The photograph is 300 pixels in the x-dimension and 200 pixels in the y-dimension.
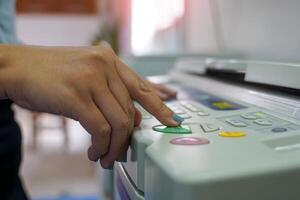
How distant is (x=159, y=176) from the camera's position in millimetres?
303

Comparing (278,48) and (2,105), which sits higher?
(278,48)

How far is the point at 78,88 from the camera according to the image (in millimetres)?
380

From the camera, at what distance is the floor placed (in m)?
2.48

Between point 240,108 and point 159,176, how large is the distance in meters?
0.24

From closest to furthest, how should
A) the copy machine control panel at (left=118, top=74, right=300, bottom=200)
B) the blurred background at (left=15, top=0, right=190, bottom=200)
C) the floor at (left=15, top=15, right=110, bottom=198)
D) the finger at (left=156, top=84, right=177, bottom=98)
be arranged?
the copy machine control panel at (left=118, top=74, right=300, bottom=200), the finger at (left=156, top=84, right=177, bottom=98), the blurred background at (left=15, top=0, right=190, bottom=200), the floor at (left=15, top=15, right=110, bottom=198)


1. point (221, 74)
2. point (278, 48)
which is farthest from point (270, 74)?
point (278, 48)

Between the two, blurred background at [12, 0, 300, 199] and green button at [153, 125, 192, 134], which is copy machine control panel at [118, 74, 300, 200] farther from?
blurred background at [12, 0, 300, 199]

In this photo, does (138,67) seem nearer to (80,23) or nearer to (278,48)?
(278,48)

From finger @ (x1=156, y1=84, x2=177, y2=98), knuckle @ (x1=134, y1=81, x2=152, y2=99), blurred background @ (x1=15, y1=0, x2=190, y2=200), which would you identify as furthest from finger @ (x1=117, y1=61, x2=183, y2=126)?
blurred background @ (x1=15, y1=0, x2=190, y2=200)

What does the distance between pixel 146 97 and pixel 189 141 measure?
11 centimetres

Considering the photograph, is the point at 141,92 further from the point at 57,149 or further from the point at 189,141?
the point at 57,149

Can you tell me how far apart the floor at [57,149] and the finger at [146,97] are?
0.84 metres

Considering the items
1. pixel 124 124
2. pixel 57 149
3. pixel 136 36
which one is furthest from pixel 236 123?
pixel 57 149

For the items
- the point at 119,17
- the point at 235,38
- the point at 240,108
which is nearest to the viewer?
the point at 240,108
